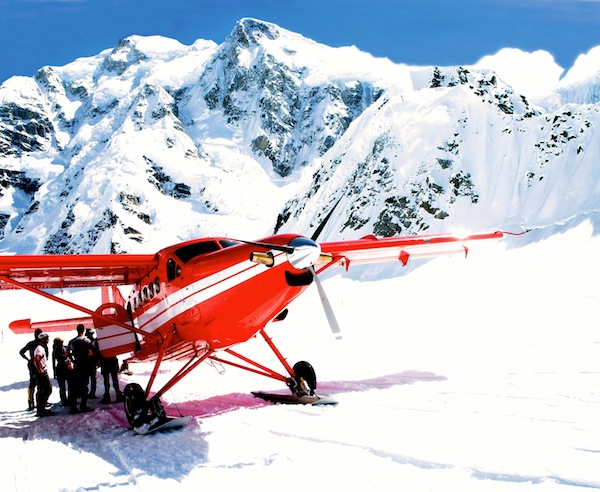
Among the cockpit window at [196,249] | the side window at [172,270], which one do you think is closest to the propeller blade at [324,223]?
the side window at [172,270]

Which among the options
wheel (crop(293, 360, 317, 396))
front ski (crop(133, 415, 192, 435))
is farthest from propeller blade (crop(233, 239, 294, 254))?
wheel (crop(293, 360, 317, 396))

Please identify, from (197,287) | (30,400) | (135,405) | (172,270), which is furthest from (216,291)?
(30,400)

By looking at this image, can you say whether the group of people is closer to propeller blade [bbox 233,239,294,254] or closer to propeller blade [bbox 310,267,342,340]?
propeller blade [bbox 233,239,294,254]

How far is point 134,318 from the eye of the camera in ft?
32.5

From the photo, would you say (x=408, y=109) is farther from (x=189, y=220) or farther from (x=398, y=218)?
(x=189, y=220)

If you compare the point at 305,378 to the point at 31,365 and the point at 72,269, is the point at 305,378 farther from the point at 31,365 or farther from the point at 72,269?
the point at 31,365

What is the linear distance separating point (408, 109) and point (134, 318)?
48164 millimetres

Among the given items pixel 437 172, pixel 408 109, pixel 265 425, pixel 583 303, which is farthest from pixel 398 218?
pixel 265 425

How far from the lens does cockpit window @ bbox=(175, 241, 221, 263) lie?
7.72 metres

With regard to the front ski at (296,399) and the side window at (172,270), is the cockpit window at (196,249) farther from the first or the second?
the front ski at (296,399)

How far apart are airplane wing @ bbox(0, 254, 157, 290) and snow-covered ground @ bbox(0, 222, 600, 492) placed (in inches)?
95.7

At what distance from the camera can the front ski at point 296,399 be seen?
8141 millimetres

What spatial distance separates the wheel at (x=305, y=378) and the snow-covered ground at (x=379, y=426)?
517 mm

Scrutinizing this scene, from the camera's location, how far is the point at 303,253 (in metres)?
6.28
